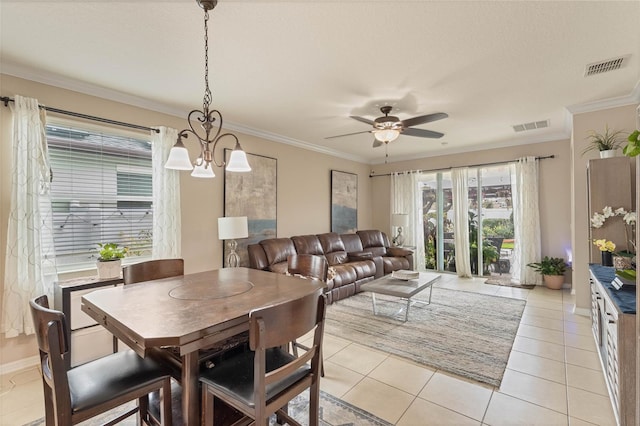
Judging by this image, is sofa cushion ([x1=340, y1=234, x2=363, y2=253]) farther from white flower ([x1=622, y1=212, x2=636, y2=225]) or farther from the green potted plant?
the green potted plant

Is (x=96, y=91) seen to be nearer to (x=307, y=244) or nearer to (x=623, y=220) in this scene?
(x=307, y=244)

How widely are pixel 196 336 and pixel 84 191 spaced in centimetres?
274

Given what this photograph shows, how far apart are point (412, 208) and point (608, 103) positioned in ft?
12.1

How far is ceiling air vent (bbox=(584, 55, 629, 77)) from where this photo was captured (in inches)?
100

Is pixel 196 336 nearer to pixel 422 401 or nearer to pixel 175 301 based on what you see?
pixel 175 301

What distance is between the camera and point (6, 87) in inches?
101

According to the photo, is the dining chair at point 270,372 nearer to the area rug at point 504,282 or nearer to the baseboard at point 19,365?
the baseboard at point 19,365

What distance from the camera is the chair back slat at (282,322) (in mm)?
1160

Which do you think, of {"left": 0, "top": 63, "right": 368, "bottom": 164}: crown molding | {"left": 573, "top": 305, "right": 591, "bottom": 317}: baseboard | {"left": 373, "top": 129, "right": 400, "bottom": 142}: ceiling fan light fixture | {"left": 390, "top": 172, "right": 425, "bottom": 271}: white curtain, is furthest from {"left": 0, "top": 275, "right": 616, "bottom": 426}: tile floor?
{"left": 390, "top": 172, "right": 425, "bottom": 271}: white curtain

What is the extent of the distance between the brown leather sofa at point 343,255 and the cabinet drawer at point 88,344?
1.85 m

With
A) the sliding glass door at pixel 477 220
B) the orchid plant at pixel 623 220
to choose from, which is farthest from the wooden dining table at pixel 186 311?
the sliding glass door at pixel 477 220

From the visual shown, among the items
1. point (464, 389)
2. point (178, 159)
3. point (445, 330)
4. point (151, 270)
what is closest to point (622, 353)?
point (464, 389)

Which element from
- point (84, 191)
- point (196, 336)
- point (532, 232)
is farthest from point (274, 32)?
point (532, 232)

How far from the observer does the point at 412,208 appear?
6691mm
